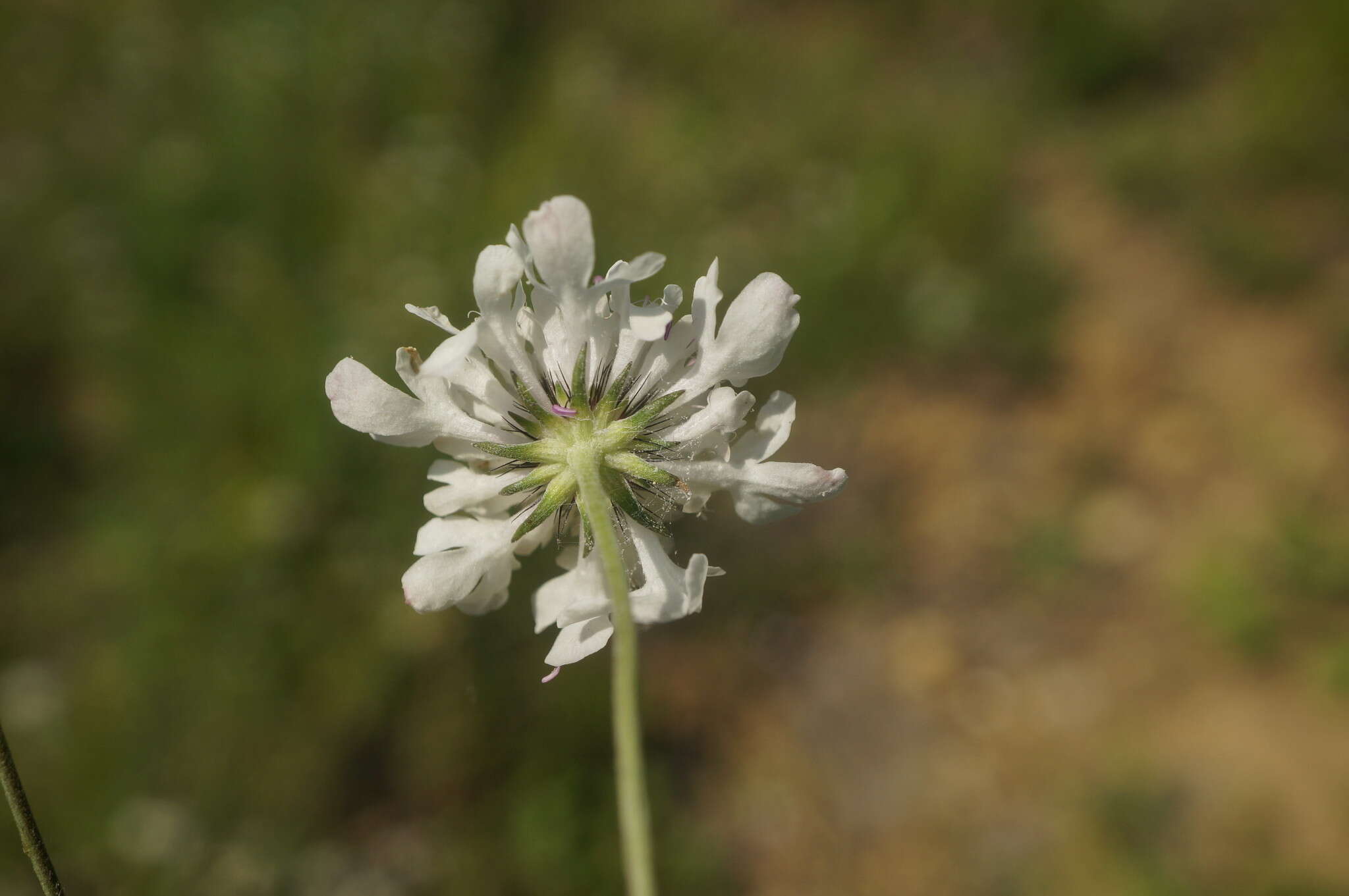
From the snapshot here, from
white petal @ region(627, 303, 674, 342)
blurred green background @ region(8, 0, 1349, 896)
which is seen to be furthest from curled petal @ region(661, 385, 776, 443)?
blurred green background @ region(8, 0, 1349, 896)

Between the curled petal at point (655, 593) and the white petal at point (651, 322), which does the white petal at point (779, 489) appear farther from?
the white petal at point (651, 322)

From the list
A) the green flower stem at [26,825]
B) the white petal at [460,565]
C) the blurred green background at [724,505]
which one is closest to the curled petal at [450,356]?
the white petal at [460,565]

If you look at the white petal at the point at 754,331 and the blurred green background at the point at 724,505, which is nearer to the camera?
the white petal at the point at 754,331

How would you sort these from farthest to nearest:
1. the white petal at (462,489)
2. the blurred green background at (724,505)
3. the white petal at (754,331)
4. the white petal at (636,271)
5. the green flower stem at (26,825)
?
the blurred green background at (724,505) → the white petal at (462,489) → the white petal at (754,331) → the white petal at (636,271) → the green flower stem at (26,825)

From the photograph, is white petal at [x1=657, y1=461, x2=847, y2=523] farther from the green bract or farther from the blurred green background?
the blurred green background

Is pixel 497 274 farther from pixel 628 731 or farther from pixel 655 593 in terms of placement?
pixel 628 731

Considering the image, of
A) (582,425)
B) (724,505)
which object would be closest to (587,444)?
(582,425)

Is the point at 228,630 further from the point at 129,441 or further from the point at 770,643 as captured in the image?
the point at 770,643
